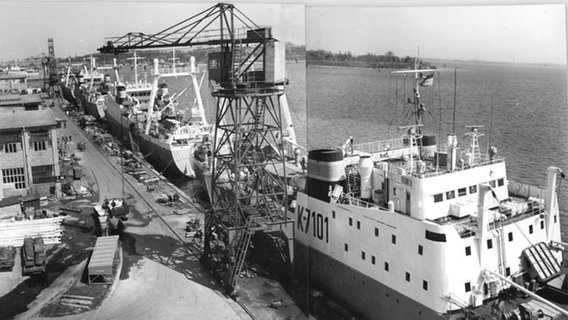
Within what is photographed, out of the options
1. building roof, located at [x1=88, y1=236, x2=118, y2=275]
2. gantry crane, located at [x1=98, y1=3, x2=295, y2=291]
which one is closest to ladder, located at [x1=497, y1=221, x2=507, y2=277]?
gantry crane, located at [x1=98, y1=3, x2=295, y2=291]

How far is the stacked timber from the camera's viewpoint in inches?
422

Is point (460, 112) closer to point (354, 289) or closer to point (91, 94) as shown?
point (354, 289)

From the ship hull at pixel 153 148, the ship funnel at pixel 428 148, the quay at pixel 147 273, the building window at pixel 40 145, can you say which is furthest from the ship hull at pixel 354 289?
the building window at pixel 40 145

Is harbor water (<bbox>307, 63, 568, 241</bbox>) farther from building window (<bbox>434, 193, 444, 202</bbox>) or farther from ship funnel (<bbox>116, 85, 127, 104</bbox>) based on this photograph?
ship funnel (<bbox>116, 85, 127, 104</bbox>)

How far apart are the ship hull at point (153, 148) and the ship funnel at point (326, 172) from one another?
6.40 m

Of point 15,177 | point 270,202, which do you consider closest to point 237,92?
point 270,202

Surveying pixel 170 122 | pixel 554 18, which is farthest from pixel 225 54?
pixel 170 122

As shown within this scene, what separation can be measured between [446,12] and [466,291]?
7659 millimetres

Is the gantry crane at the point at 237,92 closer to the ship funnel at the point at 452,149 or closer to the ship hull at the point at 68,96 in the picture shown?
the ship hull at the point at 68,96

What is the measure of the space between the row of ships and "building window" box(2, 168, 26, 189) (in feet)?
8.77

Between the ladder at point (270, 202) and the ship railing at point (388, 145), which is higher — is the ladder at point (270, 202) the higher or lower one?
the lower one

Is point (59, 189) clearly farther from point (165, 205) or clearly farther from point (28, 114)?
point (165, 205)

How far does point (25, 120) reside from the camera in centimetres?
1140

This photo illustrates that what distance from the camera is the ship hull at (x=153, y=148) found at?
57.6 feet
